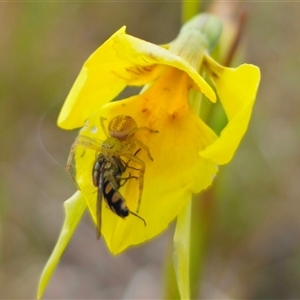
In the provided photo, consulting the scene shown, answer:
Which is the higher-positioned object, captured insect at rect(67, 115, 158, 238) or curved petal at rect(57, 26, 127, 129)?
curved petal at rect(57, 26, 127, 129)

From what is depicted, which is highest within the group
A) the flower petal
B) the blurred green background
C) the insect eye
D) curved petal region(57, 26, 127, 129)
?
curved petal region(57, 26, 127, 129)

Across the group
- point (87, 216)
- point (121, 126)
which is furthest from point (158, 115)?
point (87, 216)

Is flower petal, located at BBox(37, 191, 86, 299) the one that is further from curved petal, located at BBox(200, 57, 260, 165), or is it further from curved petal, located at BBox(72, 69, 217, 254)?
curved petal, located at BBox(200, 57, 260, 165)

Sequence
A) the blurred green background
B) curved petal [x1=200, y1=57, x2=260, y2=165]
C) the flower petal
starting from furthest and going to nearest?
1. the blurred green background
2. the flower petal
3. curved petal [x1=200, y1=57, x2=260, y2=165]

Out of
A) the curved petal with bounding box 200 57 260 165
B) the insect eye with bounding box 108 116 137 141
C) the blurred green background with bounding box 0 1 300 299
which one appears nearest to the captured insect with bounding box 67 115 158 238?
the insect eye with bounding box 108 116 137 141

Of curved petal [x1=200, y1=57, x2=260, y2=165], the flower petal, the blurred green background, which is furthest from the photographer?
the blurred green background

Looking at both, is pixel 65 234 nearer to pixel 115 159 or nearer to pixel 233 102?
pixel 115 159

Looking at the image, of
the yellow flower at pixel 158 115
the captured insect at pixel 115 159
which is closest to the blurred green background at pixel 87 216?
the yellow flower at pixel 158 115
